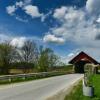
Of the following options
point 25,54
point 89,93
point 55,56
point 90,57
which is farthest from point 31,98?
point 25,54

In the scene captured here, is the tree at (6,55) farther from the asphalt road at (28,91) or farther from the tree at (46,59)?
the asphalt road at (28,91)

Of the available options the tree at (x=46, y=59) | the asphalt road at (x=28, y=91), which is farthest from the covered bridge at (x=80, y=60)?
the asphalt road at (x=28, y=91)

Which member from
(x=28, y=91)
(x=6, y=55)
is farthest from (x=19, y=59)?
(x=28, y=91)

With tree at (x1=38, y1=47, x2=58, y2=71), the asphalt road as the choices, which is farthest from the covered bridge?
the asphalt road

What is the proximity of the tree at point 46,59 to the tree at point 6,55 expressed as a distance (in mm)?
6361

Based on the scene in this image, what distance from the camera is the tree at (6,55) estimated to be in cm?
6289

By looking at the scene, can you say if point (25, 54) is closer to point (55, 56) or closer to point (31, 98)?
point (55, 56)

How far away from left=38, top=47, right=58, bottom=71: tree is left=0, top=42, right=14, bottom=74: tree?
636cm

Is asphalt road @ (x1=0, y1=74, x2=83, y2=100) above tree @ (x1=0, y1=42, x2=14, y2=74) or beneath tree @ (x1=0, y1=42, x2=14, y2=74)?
beneath

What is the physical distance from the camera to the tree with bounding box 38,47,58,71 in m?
62.6

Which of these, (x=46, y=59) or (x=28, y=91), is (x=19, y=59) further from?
(x=28, y=91)

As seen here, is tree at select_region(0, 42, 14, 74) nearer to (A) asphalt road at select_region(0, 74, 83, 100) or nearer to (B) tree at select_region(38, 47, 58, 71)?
(B) tree at select_region(38, 47, 58, 71)

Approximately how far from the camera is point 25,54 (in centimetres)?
7406

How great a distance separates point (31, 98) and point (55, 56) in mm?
54677
